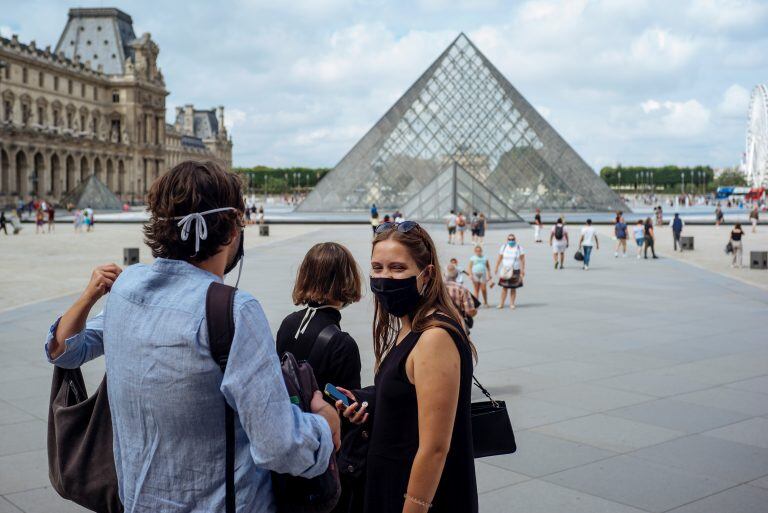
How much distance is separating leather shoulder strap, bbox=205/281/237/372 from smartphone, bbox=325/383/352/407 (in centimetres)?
63

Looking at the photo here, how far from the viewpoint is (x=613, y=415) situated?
6.01 metres

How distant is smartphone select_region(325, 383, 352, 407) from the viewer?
2438mm

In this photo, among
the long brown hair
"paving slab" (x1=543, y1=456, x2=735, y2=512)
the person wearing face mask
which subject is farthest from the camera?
"paving slab" (x1=543, y1=456, x2=735, y2=512)

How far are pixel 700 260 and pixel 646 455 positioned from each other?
17042 millimetres

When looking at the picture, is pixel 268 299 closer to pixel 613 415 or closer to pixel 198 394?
pixel 613 415

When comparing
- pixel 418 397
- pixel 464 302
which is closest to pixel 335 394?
pixel 418 397

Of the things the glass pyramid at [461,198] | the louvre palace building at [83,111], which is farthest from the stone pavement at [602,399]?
the louvre palace building at [83,111]

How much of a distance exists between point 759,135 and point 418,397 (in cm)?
13118

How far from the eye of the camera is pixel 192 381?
1872 mm

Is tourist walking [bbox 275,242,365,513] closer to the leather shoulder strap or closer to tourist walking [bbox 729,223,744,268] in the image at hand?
the leather shoulder strap

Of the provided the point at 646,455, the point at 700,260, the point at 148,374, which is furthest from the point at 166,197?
the point at 700,260

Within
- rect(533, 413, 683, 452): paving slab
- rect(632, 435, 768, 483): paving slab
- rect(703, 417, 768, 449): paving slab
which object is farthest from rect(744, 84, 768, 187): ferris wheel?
rect(632, 435, 768, 483): paving slab

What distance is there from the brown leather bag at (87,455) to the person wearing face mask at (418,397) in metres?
0.67

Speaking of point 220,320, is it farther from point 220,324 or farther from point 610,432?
point 610,432
